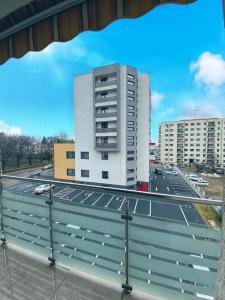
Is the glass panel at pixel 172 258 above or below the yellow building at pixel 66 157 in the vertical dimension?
below

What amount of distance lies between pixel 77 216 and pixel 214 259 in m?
0.89

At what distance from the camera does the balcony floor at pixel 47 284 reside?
120 cm

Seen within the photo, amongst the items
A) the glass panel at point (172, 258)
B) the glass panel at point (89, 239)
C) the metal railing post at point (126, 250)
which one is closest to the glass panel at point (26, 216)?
the glass panel at point (89, 239)

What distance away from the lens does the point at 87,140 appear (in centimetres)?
324

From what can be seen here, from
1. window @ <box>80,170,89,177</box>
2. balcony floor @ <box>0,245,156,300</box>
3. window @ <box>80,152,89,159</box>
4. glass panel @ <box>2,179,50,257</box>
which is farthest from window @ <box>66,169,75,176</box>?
balcony floor @ <box>0,245,156,300</box>

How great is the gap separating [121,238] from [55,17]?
1.80 metres

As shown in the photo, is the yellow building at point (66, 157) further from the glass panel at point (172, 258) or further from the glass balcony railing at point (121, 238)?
the glass panel at point (172, 258)

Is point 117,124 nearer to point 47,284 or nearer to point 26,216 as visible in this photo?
point 26,216

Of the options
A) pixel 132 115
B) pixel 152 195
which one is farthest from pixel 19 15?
pixel 132 115

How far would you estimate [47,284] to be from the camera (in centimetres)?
130

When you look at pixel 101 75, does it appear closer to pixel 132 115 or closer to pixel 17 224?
pixel 132 115

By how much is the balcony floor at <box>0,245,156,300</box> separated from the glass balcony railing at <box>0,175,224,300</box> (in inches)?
2.2

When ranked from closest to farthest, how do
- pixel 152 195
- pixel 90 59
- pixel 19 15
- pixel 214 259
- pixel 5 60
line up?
pixel 214 259 → pixel 152 195 → pixel 19 15 → pixel 5 60 → pixel 90 59

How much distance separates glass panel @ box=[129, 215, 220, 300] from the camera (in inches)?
39.8
